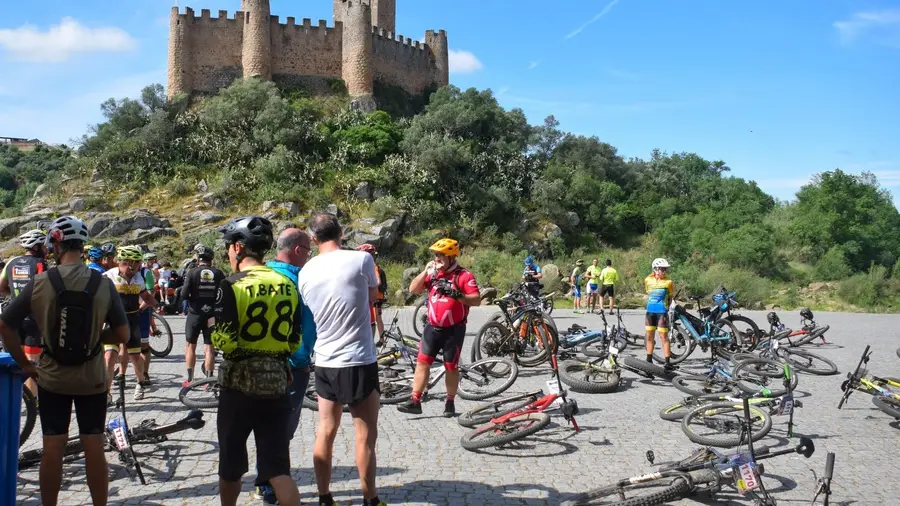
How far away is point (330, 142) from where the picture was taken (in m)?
37.9

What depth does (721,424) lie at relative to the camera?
6.36 m

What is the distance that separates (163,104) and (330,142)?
982cm

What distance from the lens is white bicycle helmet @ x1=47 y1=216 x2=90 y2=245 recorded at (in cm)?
427

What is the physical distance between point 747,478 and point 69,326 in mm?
4306

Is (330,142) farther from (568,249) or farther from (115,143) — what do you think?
(568,249)

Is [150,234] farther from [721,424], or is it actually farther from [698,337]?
[721,424]

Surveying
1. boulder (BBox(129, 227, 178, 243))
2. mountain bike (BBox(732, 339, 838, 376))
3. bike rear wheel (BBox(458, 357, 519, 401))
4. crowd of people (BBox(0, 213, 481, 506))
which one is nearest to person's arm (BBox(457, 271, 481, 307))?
bike rear wheel (BBox(458, 357, 519, 401))

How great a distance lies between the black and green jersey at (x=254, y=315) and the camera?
369 centimetres

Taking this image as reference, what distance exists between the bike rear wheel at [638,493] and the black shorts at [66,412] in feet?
9.62

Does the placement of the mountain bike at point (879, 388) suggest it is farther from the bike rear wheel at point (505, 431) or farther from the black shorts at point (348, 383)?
the black shorts at point (348, 383)

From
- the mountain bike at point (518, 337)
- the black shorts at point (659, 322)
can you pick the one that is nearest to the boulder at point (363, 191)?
the mountain bike at point (518, 337)

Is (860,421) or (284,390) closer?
(284,390)

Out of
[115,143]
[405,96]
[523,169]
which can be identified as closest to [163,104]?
[115,143]

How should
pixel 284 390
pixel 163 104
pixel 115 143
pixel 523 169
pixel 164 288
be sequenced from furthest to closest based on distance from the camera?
pixel 523 169 < pixel 163 104 < pixel 115 143 < pixel 164 288 < pixel 284 390
